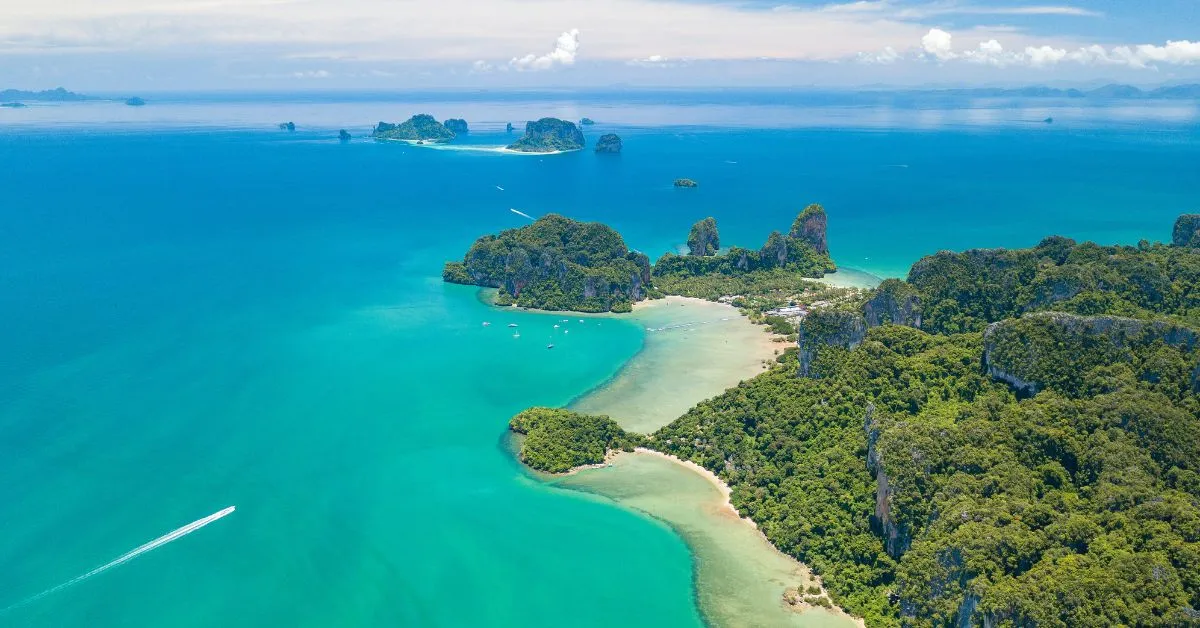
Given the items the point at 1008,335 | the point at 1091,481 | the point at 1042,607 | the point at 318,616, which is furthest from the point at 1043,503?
the point at 318,616

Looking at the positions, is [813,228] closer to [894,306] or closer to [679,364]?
[894,306]

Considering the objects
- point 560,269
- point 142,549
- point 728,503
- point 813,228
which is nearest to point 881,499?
point 728,503

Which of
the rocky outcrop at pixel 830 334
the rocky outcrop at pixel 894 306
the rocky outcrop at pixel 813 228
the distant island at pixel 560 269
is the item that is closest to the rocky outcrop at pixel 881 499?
the rocky outcrop at pixel 830 334

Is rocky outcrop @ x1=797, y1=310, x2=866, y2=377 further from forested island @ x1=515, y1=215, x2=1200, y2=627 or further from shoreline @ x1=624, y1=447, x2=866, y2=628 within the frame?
shoreline @ x1=624, y1=447, x2=866, y2=628

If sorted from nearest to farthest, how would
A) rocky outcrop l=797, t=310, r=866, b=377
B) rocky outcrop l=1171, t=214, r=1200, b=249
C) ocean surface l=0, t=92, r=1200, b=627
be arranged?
ocean surface l=0, t=92, r=1200, b=627 < rocky outcrop l=797, t=310, r=866, b=377 < rocky outcrop l=1171, t=214, r=1200, b=249

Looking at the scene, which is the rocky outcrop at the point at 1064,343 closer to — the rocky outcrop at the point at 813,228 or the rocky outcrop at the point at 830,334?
the rocky outcrop at the point at 830,334

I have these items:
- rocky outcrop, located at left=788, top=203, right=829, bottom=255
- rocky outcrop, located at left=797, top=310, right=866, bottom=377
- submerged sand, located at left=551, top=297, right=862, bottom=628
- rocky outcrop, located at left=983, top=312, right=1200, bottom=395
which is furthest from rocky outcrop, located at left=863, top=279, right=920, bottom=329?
rocky outcrop, located at left=788, top=203, right=829, bottom=255
